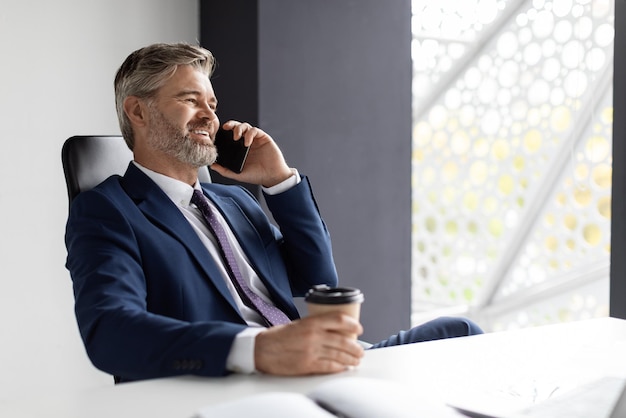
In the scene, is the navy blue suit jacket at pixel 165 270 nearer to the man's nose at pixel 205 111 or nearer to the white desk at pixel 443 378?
the white desk at pixel 443 378

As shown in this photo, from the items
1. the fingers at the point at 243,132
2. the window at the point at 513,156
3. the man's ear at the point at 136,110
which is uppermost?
the man's ear at the point at 136,110

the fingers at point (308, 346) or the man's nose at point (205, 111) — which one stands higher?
the man's nose at point (205, 111)

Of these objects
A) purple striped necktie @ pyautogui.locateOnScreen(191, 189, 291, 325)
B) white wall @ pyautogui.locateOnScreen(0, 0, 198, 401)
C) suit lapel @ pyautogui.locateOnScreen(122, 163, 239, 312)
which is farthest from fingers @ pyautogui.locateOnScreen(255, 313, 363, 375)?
white wall @ pyautogui.locateOnScreen(0, 0, 198, 401)

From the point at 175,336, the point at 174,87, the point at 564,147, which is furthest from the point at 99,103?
the point at 564,147

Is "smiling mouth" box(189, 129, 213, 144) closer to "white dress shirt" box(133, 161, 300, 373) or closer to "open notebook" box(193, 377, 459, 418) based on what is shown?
"white dress shirt" box(133, 161, 300, 373)

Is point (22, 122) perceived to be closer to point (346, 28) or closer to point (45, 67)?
point (45, 67)

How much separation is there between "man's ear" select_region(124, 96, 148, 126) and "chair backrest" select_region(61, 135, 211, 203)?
8cm

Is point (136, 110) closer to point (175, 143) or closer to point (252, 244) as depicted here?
point (175, 143)

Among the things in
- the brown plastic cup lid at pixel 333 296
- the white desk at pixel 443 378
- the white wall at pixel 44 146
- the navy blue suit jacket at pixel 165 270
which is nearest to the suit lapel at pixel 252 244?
the navy blue suit jacket at pixel 165 270

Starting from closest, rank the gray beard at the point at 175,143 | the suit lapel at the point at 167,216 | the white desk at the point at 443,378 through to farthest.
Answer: the white desk at the point at 443,378 < the suit lapel at the point at 167,216 < the gray beard at the point at 175,143

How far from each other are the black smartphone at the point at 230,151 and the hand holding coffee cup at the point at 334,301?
3.09ft

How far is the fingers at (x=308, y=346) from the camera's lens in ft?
3.81

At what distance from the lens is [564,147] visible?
4.90 metres

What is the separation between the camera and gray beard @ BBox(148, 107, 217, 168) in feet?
6.46
